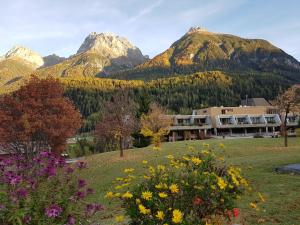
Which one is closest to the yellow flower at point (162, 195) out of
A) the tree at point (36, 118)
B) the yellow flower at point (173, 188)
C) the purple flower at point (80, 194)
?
the yellow flower at point (173, 188)

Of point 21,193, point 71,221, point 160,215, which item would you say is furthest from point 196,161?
point 21,193

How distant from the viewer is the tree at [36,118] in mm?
24297

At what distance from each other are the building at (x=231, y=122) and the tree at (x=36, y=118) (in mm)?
62881

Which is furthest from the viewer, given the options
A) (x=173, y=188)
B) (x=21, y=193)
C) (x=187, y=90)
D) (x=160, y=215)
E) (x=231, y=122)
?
(x=187, y=90)

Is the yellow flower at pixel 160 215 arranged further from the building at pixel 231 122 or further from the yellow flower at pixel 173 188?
the building at pixel 231 122

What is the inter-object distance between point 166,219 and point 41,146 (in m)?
22.0

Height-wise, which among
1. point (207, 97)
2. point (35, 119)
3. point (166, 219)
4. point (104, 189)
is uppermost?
point (207, 97)

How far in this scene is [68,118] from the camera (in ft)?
83.5

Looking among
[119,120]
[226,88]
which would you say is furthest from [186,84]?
[119,120]

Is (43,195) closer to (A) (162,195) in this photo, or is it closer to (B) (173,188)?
(A) (162,195)

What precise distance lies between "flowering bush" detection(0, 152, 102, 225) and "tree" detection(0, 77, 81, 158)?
59.0 ft

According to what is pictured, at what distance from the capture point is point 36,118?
24.2m

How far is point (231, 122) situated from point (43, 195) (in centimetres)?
9035

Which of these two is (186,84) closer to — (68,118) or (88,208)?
(68,118)
